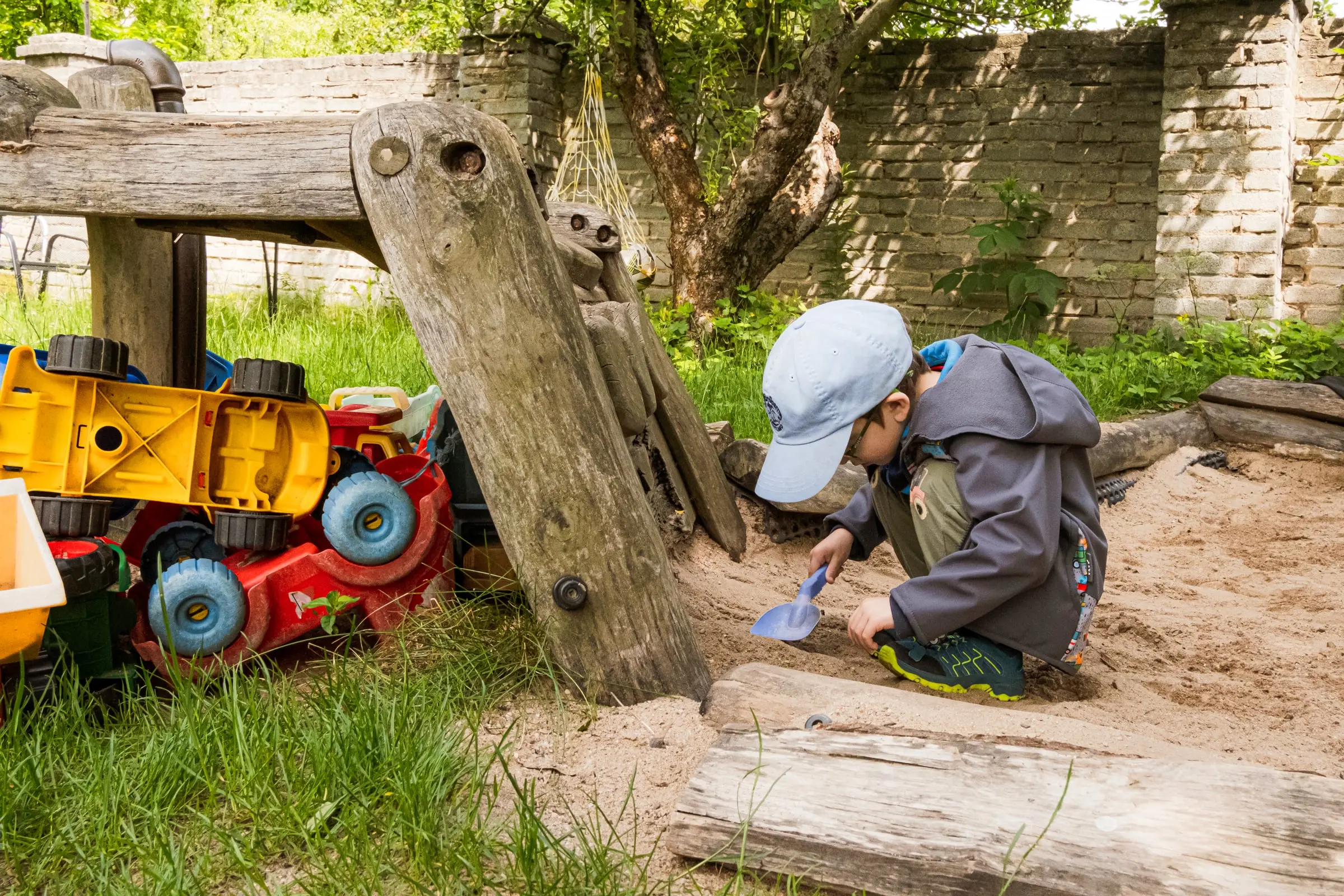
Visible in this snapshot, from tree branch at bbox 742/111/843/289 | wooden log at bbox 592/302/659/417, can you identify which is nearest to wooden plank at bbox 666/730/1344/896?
wooden log at bbox 592/302/659/417

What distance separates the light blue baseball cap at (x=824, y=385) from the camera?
1.92 m

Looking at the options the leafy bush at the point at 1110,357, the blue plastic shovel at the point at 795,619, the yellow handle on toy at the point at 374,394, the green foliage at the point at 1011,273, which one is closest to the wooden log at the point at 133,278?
the yellow handle on toy at the point at 374,394

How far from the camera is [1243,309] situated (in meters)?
6.86

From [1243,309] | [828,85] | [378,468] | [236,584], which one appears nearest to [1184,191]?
[1243,309]

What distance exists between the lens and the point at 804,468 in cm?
194

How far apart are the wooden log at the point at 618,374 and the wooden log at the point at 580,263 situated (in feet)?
1.55

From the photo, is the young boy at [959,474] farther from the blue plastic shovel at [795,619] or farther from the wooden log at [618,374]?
the wooden log at [618,374]

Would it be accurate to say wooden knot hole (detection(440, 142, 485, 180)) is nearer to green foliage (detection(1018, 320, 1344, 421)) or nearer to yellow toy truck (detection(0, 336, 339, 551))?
yellow toy truck (detection(0, 336, 339, 551))

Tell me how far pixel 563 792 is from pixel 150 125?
4.57 feet

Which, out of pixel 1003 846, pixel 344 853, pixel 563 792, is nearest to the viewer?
pixel 1003 846

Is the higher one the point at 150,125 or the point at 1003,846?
the point at 150,125

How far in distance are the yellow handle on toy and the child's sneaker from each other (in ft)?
4.96

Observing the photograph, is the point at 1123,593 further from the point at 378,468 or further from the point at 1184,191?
the point at 1184,191

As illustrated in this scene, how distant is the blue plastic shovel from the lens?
7.38ft
